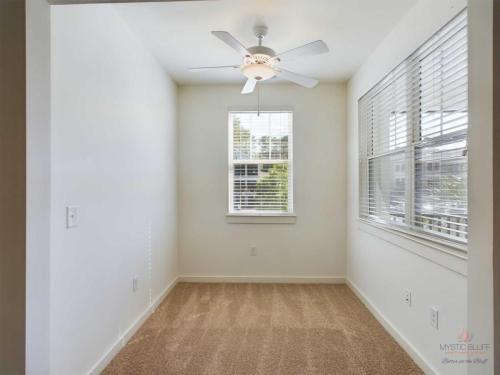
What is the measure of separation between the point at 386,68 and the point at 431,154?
41.8 inches

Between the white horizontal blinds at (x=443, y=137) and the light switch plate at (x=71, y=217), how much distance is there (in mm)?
2171

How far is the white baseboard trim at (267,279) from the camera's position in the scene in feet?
12.6

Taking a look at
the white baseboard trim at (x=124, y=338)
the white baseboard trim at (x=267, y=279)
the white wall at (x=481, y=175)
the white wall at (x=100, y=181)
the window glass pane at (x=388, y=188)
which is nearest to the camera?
the white wall at (x=481, y=175)

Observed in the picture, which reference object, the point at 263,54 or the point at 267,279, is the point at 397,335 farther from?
the point at 263,54

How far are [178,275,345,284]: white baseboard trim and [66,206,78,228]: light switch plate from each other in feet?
7.80

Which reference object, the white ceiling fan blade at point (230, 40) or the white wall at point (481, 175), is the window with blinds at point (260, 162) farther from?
the white wall at point (481, 175)

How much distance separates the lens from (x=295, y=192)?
12.7 ft

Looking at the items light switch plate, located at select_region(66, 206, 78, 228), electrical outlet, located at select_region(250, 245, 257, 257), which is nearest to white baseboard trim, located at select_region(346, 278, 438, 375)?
electrical outlet, located at select_region(250, 245, 257, 257)

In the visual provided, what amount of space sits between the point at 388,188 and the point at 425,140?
70 cm

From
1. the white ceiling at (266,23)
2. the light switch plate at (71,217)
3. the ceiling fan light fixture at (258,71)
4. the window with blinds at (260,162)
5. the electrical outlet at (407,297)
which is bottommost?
the electrical outlet at (407,297)

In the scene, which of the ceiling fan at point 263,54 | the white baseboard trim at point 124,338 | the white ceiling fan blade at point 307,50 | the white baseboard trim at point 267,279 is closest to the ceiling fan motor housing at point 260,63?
the ceiling fan at point 263,54

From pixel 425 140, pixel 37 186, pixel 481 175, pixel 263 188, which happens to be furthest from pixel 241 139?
pixel 481 175

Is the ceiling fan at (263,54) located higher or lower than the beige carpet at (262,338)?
higher

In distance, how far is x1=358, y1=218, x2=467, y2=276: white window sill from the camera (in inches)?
65.1
